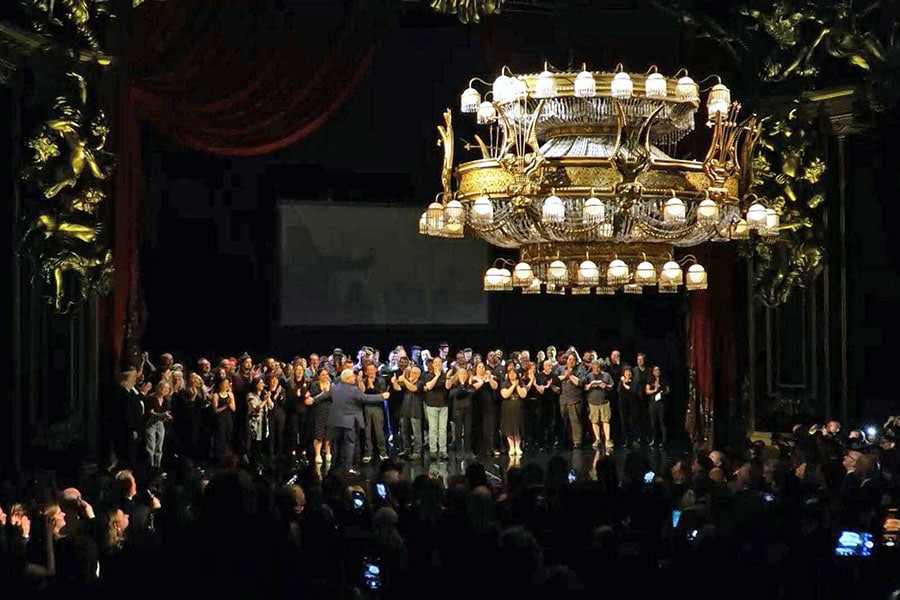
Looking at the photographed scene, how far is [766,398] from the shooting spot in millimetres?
16875

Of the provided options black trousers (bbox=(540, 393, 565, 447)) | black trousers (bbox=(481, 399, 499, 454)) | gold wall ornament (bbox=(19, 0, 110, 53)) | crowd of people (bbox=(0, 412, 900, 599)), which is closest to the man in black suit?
black trousers (bbox=(481, 399, 499, 454))

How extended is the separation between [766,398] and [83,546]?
38.6 feet

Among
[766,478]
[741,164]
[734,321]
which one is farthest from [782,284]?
[766,478]

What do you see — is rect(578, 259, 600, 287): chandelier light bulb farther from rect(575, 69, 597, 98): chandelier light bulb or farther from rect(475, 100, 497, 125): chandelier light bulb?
rect(575, 69, 597, 98): chandelier light bulb

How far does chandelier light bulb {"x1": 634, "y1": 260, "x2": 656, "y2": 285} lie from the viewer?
13.1m

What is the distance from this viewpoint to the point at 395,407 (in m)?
19.5

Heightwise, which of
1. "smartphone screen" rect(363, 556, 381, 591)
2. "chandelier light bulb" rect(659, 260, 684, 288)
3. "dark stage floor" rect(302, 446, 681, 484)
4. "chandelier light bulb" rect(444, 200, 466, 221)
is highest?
"chandelier light bulb" rect(444, 200, 466, 221)

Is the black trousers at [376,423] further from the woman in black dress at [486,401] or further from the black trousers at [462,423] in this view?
the woman in black dress at [486,401]

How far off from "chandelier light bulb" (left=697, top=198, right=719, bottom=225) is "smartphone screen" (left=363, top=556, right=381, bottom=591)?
19.7 feet

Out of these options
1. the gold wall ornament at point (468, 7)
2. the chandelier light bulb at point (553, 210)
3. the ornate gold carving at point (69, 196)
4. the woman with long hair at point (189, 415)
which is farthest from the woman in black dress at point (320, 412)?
the chandelier light bulb at point (553, 210)

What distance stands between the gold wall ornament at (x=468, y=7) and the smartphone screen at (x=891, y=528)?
10405 millimetres

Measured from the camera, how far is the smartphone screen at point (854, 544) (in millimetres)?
6891

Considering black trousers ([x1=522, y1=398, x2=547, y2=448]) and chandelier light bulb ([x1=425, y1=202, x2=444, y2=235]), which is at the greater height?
chandelier light bulb ([x1=425, y1=202, x2=444, y2=235])

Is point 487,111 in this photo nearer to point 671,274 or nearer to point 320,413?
point 671,274
